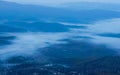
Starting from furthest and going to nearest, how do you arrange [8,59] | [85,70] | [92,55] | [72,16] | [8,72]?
[72,16], [92,55], [8,59], [85,70], [8,72]

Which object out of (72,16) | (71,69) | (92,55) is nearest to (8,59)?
(71,69)

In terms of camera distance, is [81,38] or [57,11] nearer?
[81,38]

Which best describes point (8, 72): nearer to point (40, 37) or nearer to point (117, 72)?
point (117, 72)

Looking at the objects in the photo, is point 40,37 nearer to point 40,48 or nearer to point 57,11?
point 40,48

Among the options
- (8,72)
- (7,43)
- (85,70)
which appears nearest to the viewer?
(8,72)

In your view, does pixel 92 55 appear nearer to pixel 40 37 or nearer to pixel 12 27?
pixel 40 37

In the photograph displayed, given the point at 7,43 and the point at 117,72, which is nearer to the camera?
the point at 117,72

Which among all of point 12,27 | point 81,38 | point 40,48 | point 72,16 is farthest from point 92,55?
point 72,16

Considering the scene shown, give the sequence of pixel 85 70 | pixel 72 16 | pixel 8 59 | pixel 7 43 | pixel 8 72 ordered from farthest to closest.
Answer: pixel 72 16 < pixel 7 43 < pixel 8 59 < pixel 85 70 < pixel 8 72

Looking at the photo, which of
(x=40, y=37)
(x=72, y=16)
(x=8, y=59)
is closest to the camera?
(x=8, y=59)
